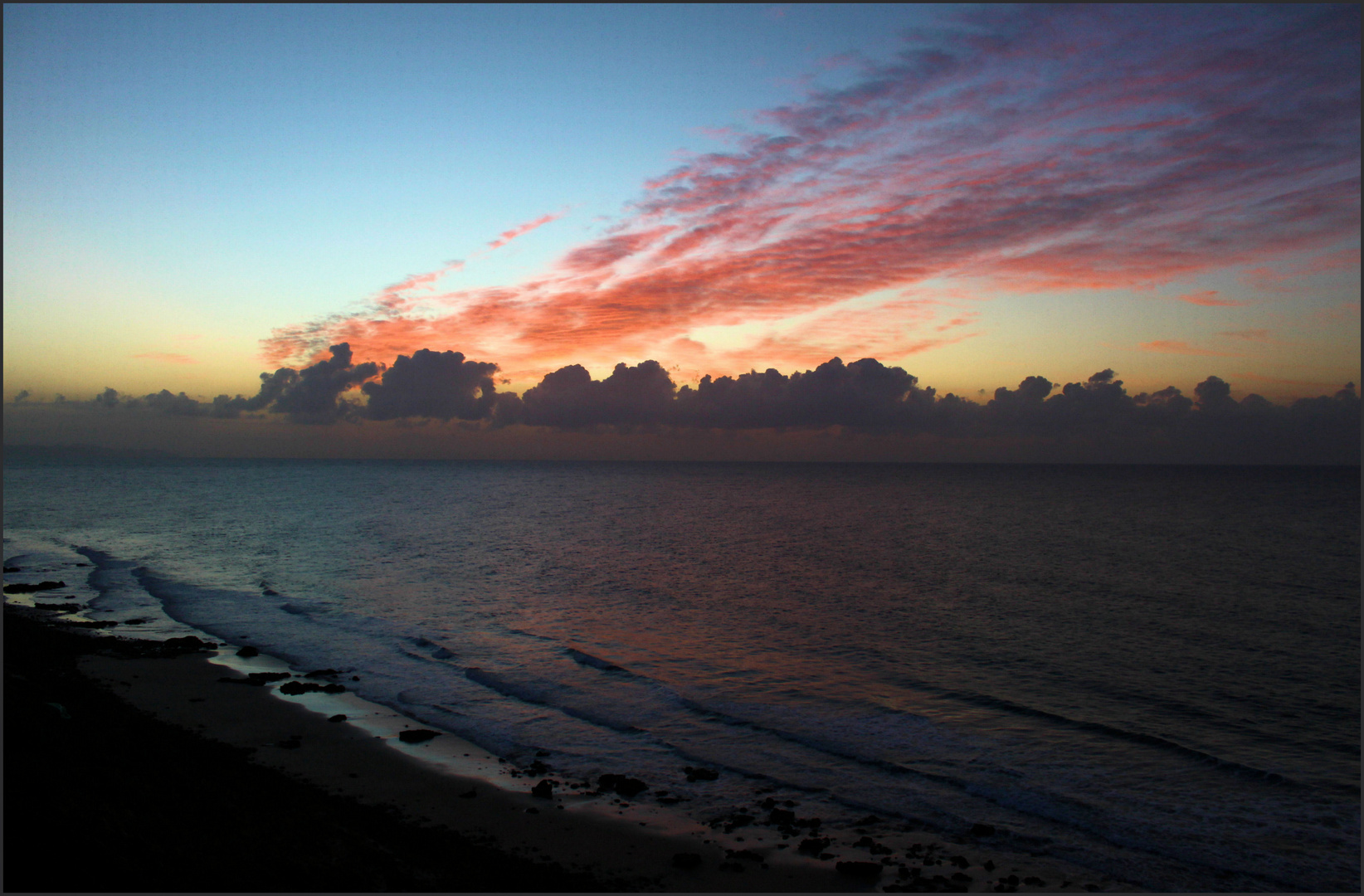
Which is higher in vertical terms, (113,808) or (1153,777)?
(113,808)

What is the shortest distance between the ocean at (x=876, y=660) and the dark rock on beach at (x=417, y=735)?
31.8 inches

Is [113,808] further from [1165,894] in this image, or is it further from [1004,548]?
[1004,548]

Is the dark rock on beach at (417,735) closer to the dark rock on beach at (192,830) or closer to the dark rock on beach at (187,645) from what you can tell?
the dark rock on beach at (192,830)

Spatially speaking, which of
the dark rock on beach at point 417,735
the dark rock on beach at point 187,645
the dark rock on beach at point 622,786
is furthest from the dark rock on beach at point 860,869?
the dark rock on beach at point 187,645

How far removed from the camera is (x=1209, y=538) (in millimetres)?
68062

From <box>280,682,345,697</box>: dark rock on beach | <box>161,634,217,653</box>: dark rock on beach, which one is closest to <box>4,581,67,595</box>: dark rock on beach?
<box>161,634,217,653</box>: dark rock on beach

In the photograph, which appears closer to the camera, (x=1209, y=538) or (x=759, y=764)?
(x=759, y=764)

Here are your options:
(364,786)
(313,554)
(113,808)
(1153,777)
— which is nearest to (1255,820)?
(1153,777)

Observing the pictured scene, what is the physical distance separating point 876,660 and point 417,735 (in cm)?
1663

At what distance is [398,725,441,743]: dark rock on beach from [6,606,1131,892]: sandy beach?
0.28m

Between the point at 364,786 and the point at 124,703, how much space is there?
334 inches

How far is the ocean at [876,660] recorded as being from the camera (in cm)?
1526

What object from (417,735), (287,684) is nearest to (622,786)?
(417,735)

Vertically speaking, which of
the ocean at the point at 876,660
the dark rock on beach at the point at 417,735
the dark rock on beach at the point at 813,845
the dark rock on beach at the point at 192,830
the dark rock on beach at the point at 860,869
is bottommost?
the ocean at the point at 876,660
